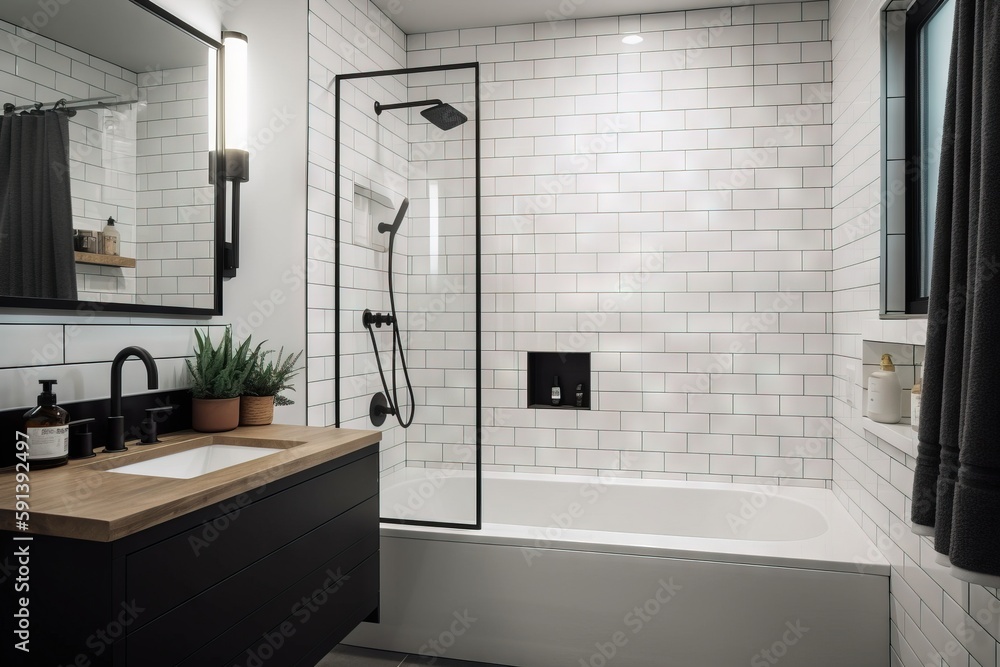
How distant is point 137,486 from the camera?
1323 millimetres

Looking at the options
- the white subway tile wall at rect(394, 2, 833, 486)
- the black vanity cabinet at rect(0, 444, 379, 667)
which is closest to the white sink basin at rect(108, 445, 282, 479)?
the black vanity cabinet at rect(0, 444, 379, 667)

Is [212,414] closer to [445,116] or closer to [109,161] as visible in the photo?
[109,161]

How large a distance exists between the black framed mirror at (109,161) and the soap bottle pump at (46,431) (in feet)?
0.82

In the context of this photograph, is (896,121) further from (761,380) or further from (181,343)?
(181,343)

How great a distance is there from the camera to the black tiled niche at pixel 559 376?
3438 mm

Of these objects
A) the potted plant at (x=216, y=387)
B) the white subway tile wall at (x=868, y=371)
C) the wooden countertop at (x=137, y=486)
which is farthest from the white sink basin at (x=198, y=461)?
the white subway tile wall at (x=868, y=371)

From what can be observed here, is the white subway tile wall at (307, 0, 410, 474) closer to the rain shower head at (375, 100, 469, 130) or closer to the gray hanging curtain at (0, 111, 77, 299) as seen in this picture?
the rain shower head at (375, 100, 469, 130)

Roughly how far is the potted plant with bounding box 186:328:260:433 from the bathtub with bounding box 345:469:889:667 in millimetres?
728

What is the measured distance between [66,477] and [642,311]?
262cm

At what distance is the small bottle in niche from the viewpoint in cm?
173

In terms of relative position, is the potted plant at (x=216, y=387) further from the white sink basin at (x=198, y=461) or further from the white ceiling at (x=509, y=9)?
the white ceiling at (x=509, y=9)

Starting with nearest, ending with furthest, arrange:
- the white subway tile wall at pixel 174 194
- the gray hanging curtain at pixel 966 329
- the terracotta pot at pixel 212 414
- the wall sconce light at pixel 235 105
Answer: the gray hanging curtain at pixel 966 329
the white subway tile wall at pixel 174 194
the terracotta pot at pixel 212 414
the wall sconce light at pixel 235 105

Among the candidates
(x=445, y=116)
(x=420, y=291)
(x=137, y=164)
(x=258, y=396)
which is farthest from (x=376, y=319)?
(x=137, y=164)

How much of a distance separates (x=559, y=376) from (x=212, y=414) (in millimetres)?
1938
